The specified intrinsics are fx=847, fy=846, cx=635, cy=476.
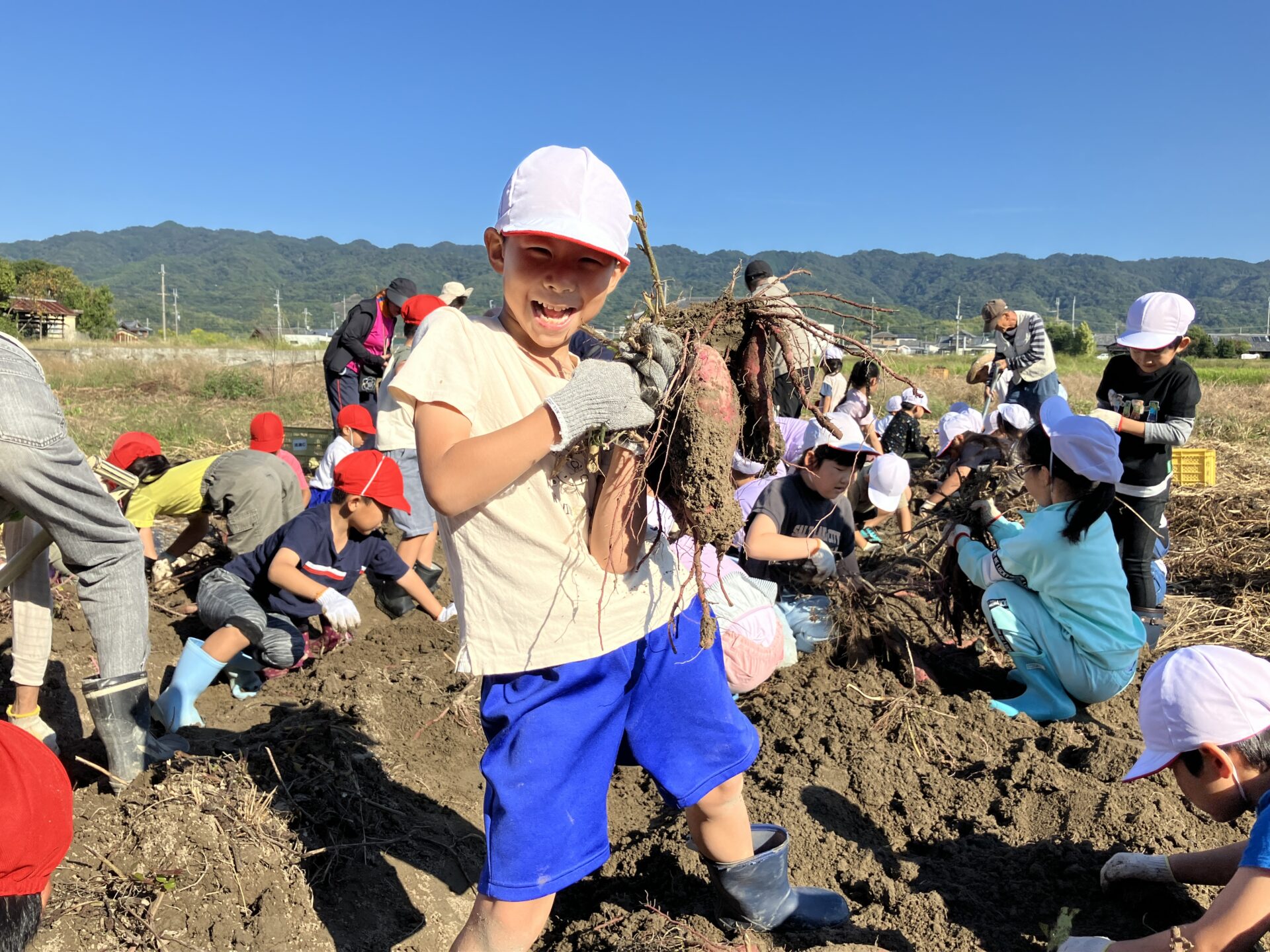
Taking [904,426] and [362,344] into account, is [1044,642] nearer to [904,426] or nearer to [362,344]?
[904,426]

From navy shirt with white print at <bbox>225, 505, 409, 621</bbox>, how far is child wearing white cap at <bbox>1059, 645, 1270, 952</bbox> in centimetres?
311

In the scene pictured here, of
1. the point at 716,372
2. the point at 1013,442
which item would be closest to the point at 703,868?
the point at 716,372

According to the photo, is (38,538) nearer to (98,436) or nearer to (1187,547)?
(1187,547)

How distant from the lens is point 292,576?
3691 mm

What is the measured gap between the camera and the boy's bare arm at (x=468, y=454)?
1482mm

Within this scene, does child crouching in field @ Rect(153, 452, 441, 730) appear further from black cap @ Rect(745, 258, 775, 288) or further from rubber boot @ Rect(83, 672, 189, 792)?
black cap @ Rect(745, 258, 775, 288)

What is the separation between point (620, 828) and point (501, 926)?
4.14 ft

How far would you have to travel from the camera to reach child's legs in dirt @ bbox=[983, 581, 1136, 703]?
345cm

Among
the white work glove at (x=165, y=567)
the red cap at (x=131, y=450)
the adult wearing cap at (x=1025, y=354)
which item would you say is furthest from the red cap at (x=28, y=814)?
the adult wearing cap at (x=1025, y=354)

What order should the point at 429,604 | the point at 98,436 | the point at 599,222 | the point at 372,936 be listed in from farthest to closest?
the point at 98,436, the point at 429,604, the point at 372,936, the point at 599,222

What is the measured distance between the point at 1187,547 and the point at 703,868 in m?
5.02

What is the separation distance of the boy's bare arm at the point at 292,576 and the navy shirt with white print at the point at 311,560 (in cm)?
3

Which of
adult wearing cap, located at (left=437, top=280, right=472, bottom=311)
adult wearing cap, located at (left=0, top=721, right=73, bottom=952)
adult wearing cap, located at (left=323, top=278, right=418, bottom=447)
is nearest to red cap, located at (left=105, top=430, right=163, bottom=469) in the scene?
adult wearing cap, located at (left=323, top=278, right=418, bottom=447)

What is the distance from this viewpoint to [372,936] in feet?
7.42
